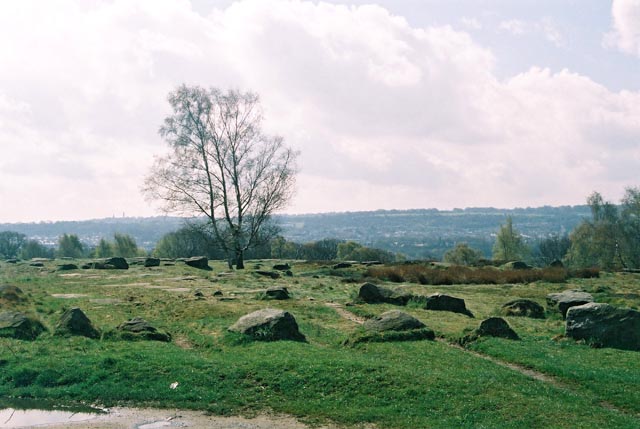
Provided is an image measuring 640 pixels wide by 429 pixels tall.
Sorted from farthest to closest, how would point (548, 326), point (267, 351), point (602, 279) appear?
point (602, 279), point (548, 326), point (267, 351)

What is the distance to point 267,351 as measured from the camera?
23.2 metres

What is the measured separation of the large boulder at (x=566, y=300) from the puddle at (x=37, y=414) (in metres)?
24.4

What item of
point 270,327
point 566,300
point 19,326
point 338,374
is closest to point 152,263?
point 19,326

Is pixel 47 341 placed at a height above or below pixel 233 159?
below

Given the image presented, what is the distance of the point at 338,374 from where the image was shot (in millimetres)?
19969

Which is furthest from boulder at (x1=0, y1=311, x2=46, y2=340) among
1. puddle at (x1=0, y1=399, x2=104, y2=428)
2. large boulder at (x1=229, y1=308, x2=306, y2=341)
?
large boulder at (x1=229, y1=308, x2=306, y2=341)

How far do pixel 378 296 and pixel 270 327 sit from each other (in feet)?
41.3

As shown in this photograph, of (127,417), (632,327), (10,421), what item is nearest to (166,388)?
(127,417)

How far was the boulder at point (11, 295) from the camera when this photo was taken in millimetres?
33334

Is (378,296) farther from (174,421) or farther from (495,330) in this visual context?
(174,421)

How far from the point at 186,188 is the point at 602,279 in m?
43.1

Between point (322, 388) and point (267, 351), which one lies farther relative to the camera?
point (267, 351)

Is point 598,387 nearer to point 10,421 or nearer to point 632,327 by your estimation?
point 632,327

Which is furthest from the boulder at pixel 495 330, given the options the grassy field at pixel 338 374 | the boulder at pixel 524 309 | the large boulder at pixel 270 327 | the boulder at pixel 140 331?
the boulder at pixel 140 331
